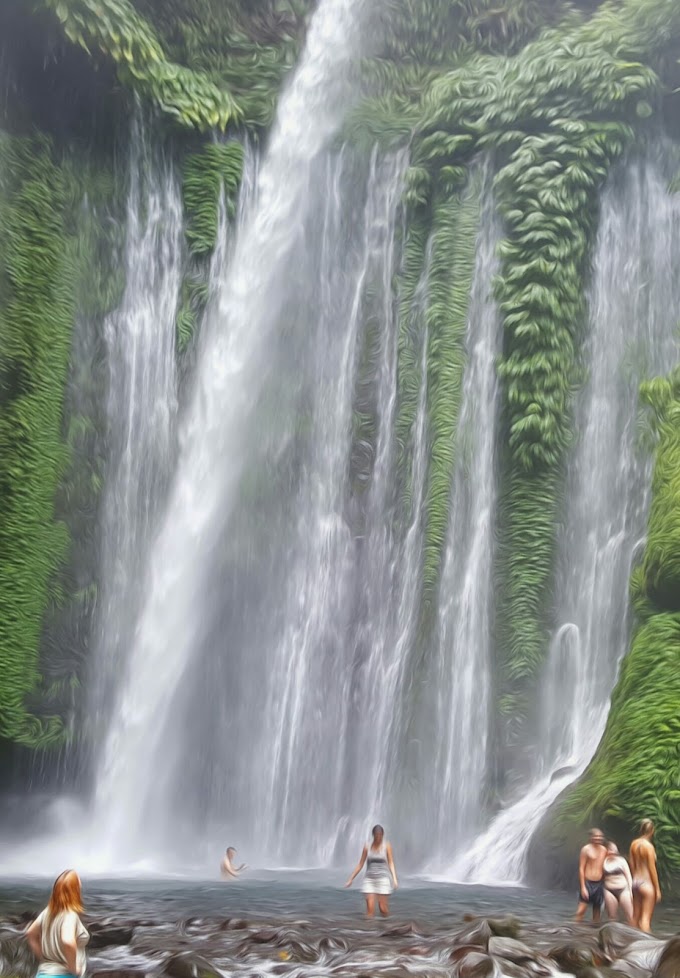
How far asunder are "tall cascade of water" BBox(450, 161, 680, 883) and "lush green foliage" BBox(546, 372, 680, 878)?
175cm

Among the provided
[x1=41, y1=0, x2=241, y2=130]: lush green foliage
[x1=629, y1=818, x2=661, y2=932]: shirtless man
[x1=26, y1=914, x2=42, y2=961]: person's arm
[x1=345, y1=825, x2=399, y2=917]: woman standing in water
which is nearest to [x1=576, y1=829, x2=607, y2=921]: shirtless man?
[x1=629, y1=818, x2=661, y2=932]: shirtless man

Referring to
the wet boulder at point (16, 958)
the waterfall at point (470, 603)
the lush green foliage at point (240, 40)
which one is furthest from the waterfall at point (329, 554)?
the wet boulder at point (16, 958)

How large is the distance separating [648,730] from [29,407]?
10.9m

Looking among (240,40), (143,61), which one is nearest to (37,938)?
(143,61)

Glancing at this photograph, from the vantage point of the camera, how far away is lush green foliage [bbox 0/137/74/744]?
17.5 metres

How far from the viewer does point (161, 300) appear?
67.1 feet

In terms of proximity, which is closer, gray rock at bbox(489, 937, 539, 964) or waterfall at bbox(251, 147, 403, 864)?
gray rock at bbox(489, 937, 539, 964)

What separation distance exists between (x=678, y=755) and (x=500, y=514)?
6775mm

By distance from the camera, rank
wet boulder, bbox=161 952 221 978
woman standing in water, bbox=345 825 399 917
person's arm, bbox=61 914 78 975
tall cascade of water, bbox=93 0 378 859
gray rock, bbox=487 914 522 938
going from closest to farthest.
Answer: person's arm, bbox=61 914 78 975, wet boulder, bbox=161 952 221 978, gray rock, bbox=487 914 522 938, woman standing in water, bbox=345 825 399 917, tall cascade of water, bbox=93 0 378 859

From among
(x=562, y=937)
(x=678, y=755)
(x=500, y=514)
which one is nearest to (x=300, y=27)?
(x=500, y=514)

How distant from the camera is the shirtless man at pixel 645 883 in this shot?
9.74 m

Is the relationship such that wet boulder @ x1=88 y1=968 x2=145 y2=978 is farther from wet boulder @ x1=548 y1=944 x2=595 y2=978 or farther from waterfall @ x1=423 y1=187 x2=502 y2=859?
waterfall @ x1=423 y1=187 x2=502 y2=859

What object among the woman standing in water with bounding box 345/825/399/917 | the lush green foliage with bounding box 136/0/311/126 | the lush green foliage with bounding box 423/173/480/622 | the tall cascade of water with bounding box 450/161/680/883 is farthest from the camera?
the lush green foliage with bounding box 136/0/311/126

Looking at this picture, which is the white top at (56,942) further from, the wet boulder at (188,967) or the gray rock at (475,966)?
the gray rock at (475,966)
